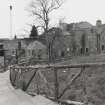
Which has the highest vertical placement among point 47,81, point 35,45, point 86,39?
point 86,39

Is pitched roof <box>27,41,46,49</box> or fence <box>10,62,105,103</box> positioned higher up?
pitched roof <box>27,41,46,49</box>

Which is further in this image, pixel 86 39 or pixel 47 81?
pixel 86 39

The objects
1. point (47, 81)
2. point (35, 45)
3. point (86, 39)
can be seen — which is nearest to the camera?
point (47, 81)

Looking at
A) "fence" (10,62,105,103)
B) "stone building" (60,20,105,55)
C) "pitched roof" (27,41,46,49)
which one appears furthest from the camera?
"stone building" (60,20,105,55)

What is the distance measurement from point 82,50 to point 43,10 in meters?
22.5

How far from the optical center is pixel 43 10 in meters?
47.9

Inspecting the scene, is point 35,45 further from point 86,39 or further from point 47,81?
point 47,81

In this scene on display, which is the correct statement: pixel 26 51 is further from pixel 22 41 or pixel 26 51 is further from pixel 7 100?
pixel 7 100

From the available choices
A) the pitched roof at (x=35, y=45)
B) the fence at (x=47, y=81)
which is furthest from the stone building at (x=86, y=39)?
the fence at (x=47, y=81)

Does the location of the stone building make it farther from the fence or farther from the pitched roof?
the fence

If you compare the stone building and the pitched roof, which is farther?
the stone building

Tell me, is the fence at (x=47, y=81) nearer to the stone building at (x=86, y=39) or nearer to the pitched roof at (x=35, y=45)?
the pitched roof at (x=35, y=45)

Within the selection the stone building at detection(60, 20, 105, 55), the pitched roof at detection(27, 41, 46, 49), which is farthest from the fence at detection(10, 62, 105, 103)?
the stone building at detection(60, 20, 105, 55)

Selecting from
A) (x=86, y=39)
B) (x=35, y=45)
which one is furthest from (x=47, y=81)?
(x=86, y=39)
